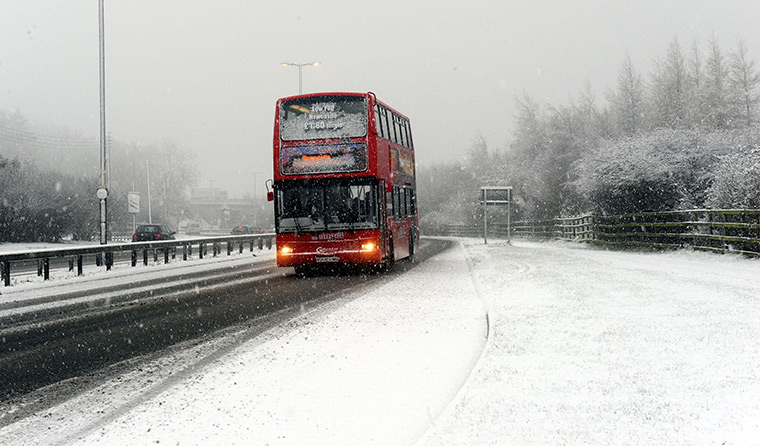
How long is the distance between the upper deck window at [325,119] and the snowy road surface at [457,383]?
307 inches

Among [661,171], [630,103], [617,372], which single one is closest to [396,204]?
[661,171]

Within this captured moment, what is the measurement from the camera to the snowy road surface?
157 inches

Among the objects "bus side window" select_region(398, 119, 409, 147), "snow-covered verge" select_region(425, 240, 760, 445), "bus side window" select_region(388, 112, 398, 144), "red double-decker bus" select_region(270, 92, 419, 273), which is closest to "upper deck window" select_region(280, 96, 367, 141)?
"red double-decker bus" select_region(270, 92, 419, 273)

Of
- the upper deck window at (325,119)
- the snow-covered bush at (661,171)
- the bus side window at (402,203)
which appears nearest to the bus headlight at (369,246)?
the upper deck window at (325,119)

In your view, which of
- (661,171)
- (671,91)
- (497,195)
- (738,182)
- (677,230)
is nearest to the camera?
(738,182)

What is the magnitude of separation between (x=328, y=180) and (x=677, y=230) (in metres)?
12.9

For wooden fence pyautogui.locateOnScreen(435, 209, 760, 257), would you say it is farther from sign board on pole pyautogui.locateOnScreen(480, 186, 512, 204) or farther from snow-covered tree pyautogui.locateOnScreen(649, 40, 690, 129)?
snow-covered tree pyautogui.locateOnScreen(649, 40, 690, 129)

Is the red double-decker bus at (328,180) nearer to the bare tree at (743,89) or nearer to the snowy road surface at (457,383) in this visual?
the snowy road surface at (457,383)

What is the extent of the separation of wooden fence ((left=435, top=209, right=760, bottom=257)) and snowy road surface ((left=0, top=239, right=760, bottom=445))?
865 cm

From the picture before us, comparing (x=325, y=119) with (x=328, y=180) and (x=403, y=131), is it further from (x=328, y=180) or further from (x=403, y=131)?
(x=403, y=131)

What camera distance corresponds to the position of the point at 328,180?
16188 millimetres

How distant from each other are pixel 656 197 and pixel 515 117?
1341 inches

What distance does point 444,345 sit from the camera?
22.7ft

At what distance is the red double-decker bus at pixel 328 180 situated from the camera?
52.9 feet
